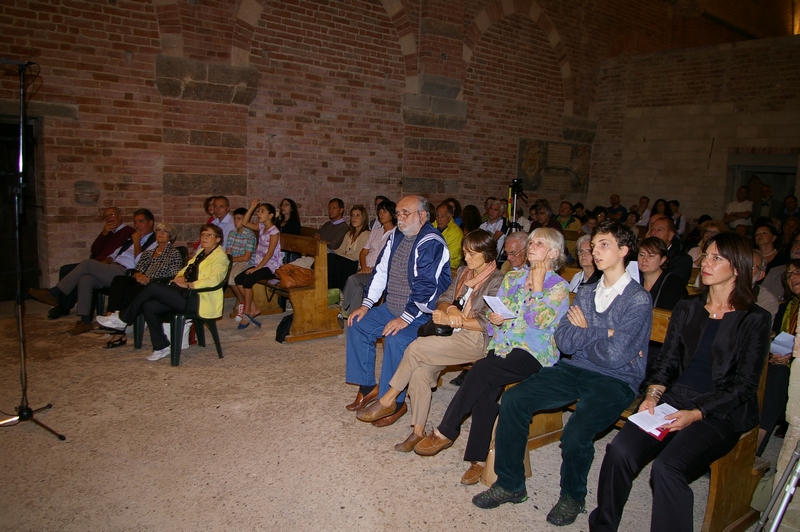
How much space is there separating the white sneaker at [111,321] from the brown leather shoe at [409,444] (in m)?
3.63

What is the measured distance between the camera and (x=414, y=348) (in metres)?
3.91

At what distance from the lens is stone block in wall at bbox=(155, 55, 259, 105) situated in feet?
25.3

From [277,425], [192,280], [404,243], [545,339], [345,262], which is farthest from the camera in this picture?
[345,262]

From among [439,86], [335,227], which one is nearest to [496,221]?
[335,227]

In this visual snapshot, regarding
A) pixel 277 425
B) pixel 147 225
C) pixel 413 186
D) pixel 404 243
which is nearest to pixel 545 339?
pixel 404 243

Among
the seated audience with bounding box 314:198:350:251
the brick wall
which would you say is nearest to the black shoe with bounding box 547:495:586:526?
the seated audience with bounding box 314:198:350:251

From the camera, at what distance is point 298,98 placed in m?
9.06

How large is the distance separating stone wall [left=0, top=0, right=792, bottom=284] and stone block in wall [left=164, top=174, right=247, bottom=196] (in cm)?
2

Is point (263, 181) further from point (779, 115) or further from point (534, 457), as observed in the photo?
point (779, 115)

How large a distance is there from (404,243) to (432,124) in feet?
21.6

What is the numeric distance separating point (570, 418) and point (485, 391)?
0.55 m

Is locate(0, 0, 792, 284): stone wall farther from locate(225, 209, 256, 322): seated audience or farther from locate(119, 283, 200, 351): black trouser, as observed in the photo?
locate(119, 283, 200, 351): black trouser

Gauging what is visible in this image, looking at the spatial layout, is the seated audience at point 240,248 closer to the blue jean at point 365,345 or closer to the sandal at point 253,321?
the sandal at point 253,321

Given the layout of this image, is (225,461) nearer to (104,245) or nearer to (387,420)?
(387,420)
